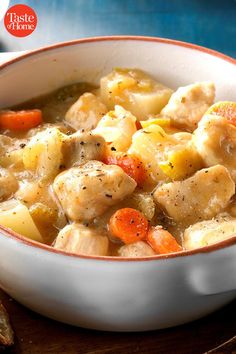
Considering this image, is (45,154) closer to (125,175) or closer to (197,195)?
(125,175)

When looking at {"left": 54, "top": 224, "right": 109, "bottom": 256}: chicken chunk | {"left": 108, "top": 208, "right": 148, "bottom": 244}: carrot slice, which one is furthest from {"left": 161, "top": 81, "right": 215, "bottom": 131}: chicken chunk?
{"left": 54, "top": 224, "right": 109, "bottom": 256}: chicken chunk

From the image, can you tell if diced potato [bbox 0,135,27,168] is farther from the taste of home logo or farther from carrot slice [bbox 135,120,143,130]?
the taste of home logo

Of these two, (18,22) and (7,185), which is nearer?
(7,185)

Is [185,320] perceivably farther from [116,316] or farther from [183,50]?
[183,50]

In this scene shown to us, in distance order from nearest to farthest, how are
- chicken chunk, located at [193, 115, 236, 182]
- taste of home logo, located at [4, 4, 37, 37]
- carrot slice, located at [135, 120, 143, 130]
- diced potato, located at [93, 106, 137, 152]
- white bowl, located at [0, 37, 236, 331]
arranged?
white bowl, located at [0, 37, 236, 331] < chicken chunk, located at [193, 115, 236, 182] < diced potato, located at [93, 106, 137, 152] < carrot slice, located at [135, 120, 143, 130] < taste of home logo, located at [4, 4, 37, 37]

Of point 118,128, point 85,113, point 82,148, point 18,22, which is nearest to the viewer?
point 82,148

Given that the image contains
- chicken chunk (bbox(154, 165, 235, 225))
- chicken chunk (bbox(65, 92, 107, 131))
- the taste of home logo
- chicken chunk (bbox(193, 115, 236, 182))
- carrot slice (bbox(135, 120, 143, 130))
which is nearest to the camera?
chicken chunk (bbox(154, 165, 235, 225))

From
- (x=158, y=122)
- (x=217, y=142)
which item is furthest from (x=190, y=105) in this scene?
(x=217, y=142)

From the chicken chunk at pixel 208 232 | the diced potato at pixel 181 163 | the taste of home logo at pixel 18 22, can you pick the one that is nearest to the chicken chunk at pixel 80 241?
the chicken chunk at pixel 208 232
